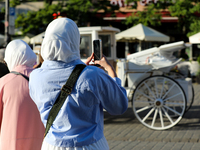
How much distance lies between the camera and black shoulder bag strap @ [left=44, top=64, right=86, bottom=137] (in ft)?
5.72

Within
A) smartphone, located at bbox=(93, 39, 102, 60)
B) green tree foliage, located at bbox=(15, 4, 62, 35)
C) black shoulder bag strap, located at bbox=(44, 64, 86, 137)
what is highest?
green tree foliage, located at bbox=(15, 4, 62, 35)

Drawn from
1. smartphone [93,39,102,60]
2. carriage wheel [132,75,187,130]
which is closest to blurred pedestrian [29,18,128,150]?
smartphone [93,39,102,60]

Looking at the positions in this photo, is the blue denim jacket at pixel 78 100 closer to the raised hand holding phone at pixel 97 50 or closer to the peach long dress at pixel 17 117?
the raised hand holding phone at pixel 97 50

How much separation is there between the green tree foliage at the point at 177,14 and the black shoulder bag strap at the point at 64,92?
630 inches

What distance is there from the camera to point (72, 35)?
5.82 ft

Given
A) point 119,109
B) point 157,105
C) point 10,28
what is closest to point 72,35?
point 119,109

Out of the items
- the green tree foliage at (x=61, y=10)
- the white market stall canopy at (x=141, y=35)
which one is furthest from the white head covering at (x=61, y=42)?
the green tree foliage at (x=61, y=10)

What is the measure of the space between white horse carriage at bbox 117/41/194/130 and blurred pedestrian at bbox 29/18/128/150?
4270mm

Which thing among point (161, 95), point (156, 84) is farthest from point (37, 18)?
point (161, 95)

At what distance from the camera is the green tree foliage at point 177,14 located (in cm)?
1694

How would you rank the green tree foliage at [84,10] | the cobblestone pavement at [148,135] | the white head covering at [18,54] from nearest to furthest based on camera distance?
the white head covering at [18,54] → the cobblestone pavement at [148,135] → the green tree foliage at [84,10]

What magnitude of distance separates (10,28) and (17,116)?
1479 centimetres

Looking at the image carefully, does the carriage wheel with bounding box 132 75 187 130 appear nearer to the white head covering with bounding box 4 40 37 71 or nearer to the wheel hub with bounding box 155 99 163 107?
the wheel hub with bounding box 155 99 163 107

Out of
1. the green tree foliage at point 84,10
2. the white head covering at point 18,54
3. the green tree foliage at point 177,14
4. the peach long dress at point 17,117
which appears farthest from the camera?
the green tree foliage at point 84,10
